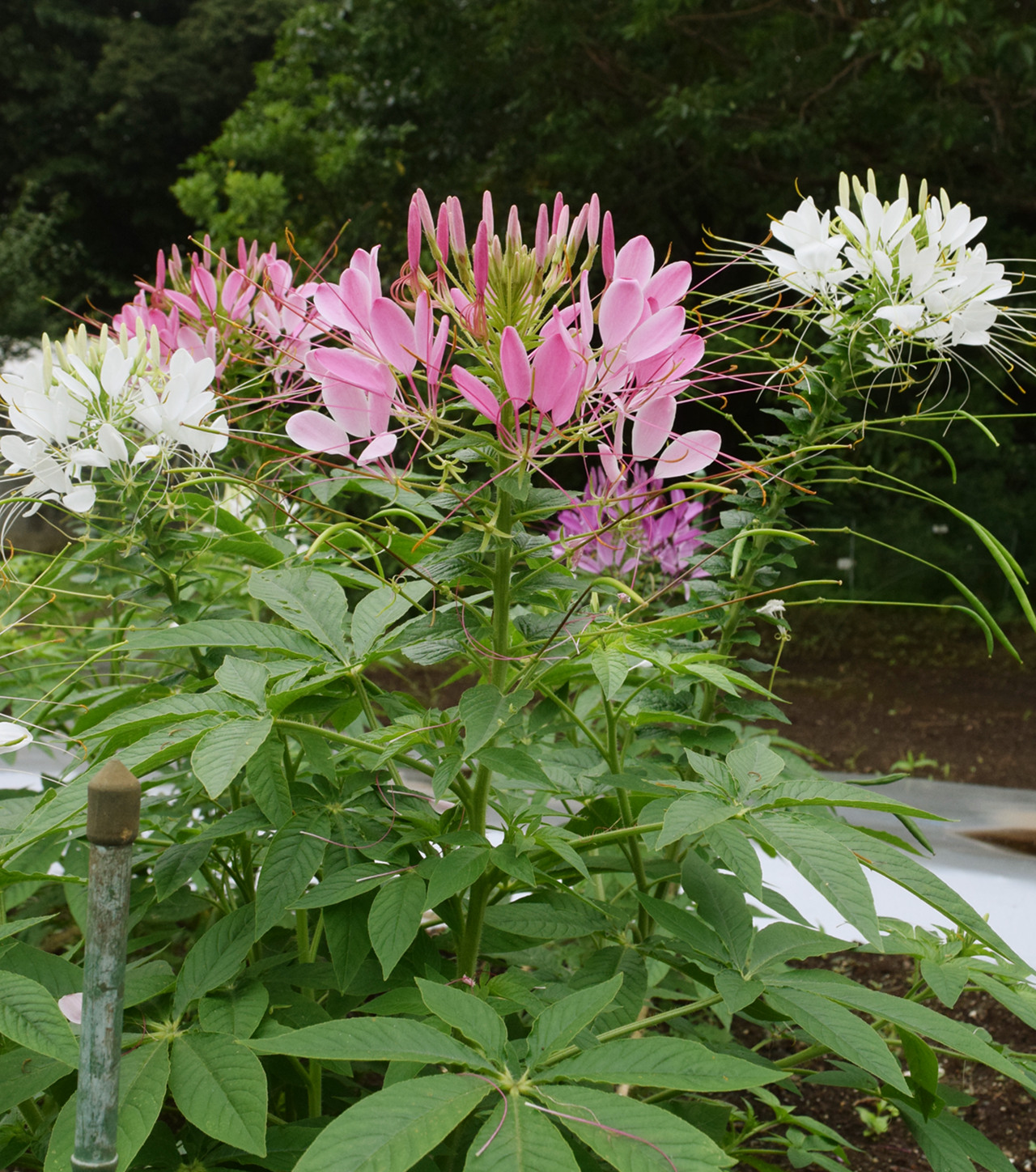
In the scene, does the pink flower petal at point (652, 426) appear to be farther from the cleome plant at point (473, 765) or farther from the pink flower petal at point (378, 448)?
the pink flower petal at point (378, 448)

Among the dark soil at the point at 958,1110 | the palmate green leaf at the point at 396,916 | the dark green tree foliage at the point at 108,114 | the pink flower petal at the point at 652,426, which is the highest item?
the dark green tree foliage at the point at 108,114

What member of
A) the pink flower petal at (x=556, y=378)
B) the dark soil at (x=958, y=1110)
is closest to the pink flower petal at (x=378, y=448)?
the pink flower petal at (x=556, y=378)

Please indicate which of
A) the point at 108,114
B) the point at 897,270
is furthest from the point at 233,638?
the point at 108,114

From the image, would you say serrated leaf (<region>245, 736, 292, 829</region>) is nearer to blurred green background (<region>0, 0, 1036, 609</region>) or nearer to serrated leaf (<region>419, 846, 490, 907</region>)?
serrated leaf (<region>419, 846, 490, 907</region>)

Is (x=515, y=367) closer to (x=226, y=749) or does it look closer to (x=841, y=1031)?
(x=226, y=749)

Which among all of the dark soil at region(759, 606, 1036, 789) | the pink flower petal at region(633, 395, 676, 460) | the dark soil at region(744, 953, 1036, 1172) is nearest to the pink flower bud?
the pink flower petal at region(633, 395, 676, 460)

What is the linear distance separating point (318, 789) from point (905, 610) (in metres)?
6.20

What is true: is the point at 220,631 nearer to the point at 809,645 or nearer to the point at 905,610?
the point at 809,645

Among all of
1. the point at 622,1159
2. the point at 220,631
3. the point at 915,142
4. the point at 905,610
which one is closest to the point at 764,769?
the point at 622,1159

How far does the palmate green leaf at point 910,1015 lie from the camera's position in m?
0.72

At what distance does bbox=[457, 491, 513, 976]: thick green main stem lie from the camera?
0.78 metres

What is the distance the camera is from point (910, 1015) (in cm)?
74

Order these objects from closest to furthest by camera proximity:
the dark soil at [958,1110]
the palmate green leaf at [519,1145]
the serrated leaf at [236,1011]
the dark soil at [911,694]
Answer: the palmate green leaf at [519,1145] < the serrated leaf at [236,1011] < the dark soil at [958,1110] < the dark soil at [911,694]

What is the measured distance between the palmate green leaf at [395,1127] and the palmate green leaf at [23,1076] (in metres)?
0.24
